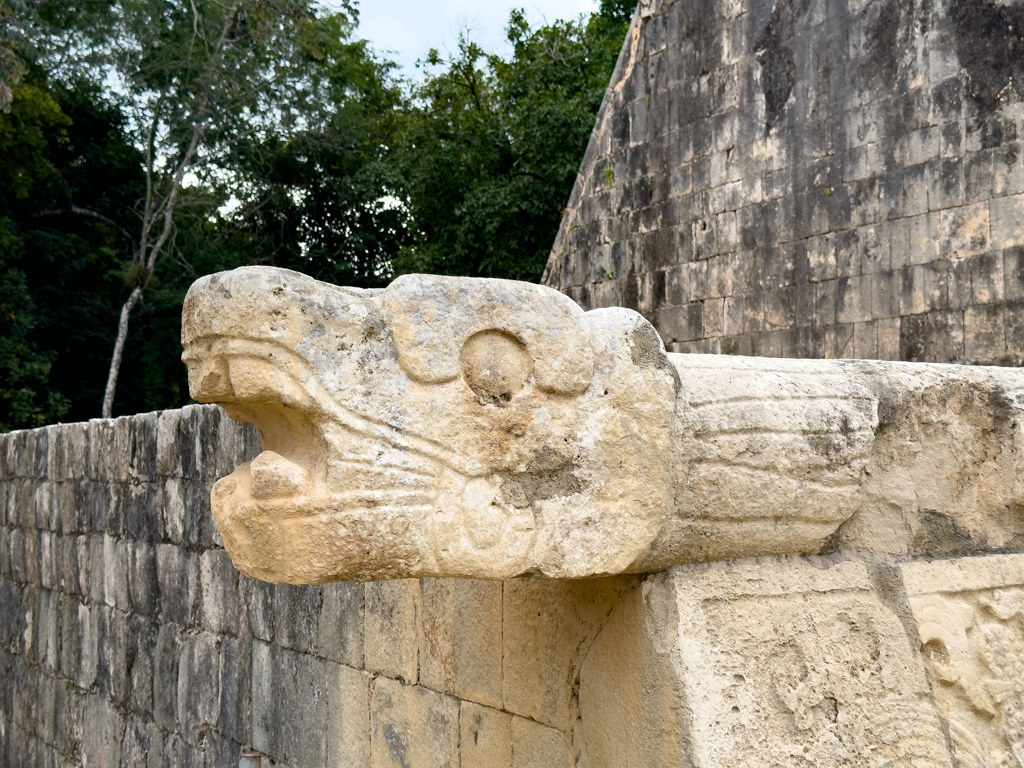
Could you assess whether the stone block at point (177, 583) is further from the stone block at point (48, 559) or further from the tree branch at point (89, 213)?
the tree branch at point (89, 213)

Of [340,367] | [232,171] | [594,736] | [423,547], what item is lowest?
[594,736]

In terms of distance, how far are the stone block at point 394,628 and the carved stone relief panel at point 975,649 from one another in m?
1.35

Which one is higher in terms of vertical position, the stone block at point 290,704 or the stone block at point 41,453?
the stone block at point 41,453

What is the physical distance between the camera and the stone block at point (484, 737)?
245 centimetres

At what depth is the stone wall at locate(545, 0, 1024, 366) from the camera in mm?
6281

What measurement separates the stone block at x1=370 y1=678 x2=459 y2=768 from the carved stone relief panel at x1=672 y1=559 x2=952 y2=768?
3.25ft

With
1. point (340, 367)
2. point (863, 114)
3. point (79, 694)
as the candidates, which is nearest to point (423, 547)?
point (340, 367)

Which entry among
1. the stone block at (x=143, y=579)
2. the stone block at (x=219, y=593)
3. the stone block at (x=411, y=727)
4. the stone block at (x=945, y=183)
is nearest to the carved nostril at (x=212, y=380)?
the stone block at (x=411, y=727)

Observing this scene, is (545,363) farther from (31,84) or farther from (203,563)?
(31,84)

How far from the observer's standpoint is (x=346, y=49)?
78.2 ft

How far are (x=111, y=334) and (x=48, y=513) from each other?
606 inches

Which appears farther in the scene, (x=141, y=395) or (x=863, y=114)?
(x=141, y=395)

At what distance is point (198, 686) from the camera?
4.50 metres

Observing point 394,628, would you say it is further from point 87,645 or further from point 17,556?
point 17,556
